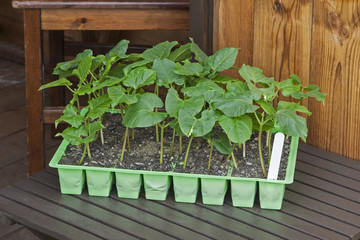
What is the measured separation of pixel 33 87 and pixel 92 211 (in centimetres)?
85

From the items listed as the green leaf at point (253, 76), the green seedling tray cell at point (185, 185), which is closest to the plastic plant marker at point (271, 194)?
the green seedling tray cell at point (185, 185)

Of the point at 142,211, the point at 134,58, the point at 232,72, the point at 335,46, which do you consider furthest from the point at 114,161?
the point at 335,46

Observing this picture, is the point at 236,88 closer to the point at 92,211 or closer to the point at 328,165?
the point at 328,165

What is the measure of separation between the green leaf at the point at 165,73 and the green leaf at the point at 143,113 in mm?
74

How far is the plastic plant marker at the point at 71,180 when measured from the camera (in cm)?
222

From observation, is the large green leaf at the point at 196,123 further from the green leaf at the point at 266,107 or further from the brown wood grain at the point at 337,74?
the brown wood grain at the point at 337,74

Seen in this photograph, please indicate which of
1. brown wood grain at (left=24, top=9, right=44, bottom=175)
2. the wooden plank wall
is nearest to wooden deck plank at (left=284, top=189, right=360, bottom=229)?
the wooden plank wall

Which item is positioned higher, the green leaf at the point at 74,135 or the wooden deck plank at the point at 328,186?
the green leaf at the point at 74,135

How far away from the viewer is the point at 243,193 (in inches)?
84.4

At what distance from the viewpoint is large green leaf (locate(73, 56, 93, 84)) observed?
2271 mm

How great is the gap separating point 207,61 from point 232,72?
33 centimetres

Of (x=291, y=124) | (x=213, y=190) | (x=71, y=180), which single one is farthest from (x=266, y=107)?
(x=71, y=180)

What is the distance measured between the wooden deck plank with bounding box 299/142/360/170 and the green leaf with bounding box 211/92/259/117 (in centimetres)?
46

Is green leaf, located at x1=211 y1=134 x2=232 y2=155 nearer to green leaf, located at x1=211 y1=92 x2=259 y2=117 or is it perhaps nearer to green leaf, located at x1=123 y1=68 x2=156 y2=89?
green leaf, located at x1=211 y1=92 x2=259 y2=117
